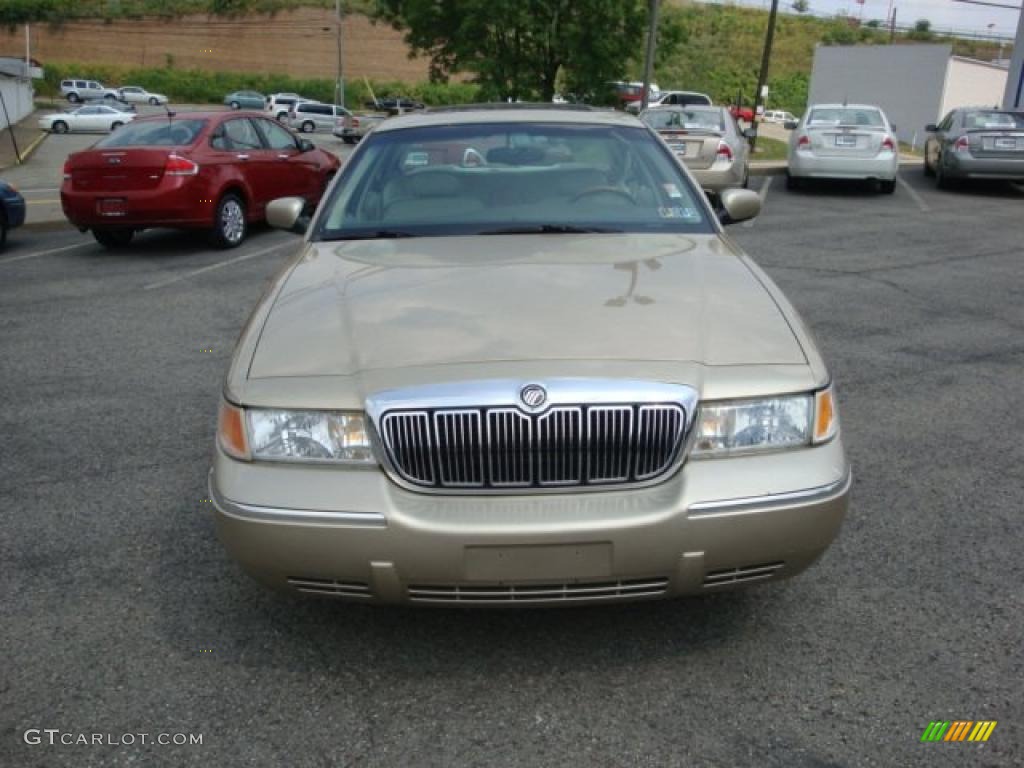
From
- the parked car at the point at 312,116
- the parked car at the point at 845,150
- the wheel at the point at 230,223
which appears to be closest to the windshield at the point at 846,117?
the parked car at the point at 845,150

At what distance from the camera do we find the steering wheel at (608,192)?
13.6 ft

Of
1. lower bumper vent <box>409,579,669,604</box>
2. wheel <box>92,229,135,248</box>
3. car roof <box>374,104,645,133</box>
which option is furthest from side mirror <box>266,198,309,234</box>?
wheel <box>92,229,135,248</box>

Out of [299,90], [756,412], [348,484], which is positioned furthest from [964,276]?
[299,90]

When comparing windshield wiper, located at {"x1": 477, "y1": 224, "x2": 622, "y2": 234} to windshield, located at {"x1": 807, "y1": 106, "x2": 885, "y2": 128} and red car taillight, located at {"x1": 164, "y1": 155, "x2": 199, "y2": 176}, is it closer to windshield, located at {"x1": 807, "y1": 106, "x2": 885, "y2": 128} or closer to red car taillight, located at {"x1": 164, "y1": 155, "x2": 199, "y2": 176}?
red car taillight, located at {"x1": 164, "y1": 155, "x2": 199, "y2": 176}

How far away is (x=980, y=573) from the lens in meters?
3.41

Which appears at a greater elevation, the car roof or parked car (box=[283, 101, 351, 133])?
the car roof

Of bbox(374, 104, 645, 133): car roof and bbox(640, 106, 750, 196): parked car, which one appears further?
bbox(640, 106, 750, 196): parked car

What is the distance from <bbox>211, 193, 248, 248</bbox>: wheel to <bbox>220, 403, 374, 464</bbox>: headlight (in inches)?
343

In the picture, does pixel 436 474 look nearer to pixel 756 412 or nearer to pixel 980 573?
pixel 756 412

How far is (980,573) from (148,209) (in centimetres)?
929

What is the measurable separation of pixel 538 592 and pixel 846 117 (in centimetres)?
1557

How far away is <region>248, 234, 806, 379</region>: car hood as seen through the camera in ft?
8.95

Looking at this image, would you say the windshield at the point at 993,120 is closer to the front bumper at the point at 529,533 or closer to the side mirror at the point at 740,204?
the side mirror at the point at 740,204

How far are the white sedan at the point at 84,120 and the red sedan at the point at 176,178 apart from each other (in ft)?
105
